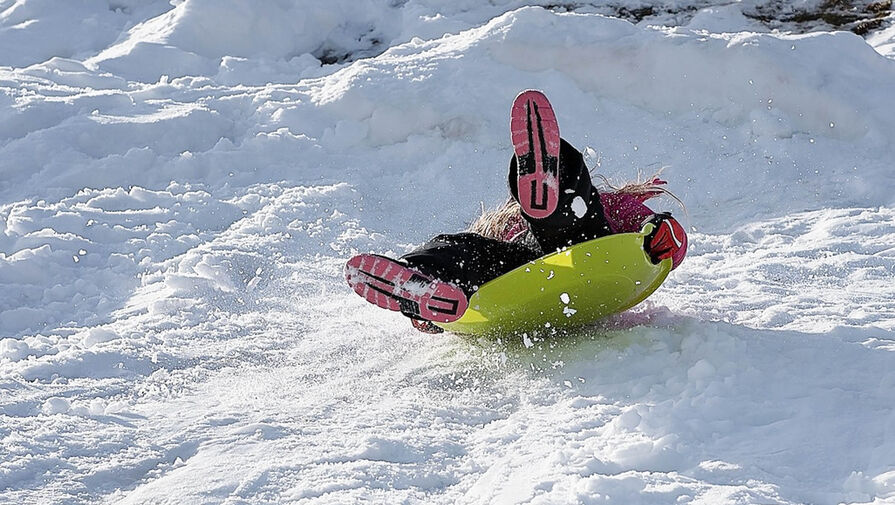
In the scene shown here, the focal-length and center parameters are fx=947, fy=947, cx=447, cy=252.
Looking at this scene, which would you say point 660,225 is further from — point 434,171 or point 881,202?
point 434,171

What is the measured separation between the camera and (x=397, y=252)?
3.97 metres

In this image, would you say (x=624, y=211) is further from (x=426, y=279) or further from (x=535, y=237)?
(x=426, y=279)

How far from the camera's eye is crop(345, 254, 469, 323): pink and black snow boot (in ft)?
8.25

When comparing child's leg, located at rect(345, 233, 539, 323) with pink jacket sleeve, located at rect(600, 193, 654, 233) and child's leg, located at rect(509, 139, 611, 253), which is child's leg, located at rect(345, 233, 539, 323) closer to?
child's leg, located at rect(509, 139, 611, 253)

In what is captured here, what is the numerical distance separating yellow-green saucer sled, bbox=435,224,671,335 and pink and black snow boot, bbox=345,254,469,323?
0.15 m

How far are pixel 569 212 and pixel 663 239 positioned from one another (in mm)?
301

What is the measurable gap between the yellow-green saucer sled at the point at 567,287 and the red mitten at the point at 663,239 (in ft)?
0.08

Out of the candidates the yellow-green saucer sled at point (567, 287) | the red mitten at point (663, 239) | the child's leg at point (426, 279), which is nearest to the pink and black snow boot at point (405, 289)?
the child's leg at point (426, 279)

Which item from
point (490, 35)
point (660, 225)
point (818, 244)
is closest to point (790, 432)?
point (660, 225)

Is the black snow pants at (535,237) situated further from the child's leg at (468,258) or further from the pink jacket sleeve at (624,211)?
the pink jacket sleeve at (624,211)

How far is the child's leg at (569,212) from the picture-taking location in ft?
8.64

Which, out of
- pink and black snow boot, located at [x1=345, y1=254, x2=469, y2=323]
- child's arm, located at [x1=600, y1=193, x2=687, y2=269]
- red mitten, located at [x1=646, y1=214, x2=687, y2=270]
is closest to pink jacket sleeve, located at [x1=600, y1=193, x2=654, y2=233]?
child's arm, located at [x1=600, y1=193, x2=687, y2=269]

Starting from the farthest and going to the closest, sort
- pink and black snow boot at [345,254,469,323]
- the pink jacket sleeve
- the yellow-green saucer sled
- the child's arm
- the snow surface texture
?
the pink jacket sleeve
the child's arm
the yellow-green saucer sled
pink and black snow boot at [345,254,469,323]
the snow surface texture

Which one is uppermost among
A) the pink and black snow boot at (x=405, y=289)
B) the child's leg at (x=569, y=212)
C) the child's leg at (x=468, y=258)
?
the child's leg at (x=569, y=212)
